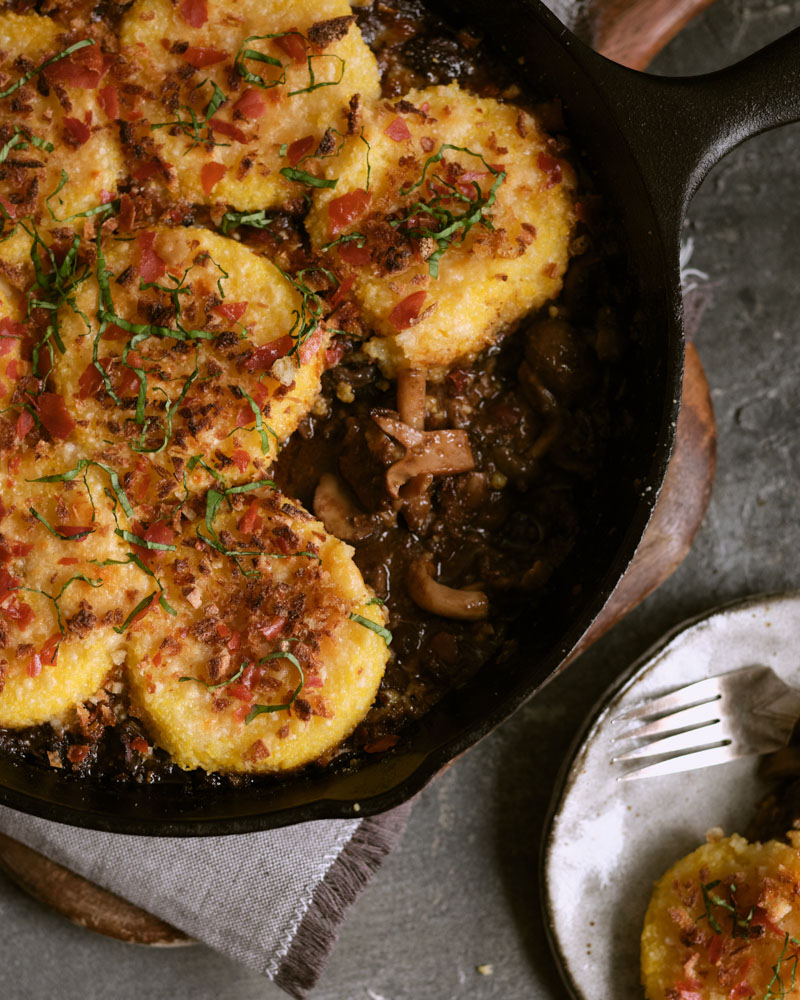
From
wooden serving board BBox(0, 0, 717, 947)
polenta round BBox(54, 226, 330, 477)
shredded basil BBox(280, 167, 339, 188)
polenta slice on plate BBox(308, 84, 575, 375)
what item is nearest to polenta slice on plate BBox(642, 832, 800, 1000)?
wooden serving board BBox(0, 0, 717, 947)

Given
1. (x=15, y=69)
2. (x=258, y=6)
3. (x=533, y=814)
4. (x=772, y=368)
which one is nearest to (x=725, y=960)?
(x=533, y=814)

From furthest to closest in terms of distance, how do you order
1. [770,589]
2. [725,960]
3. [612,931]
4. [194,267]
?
[770,589]
[612,931]
[725,960]
[194,267]

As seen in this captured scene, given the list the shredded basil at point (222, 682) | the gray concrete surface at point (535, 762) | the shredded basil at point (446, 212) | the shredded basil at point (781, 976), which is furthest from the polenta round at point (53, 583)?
the shredded basil at point (781, 976)

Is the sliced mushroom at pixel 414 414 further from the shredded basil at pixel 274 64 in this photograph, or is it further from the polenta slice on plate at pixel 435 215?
the shredded basil at pixel 274 64

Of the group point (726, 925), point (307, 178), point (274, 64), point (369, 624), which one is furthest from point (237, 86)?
point (726, 925)

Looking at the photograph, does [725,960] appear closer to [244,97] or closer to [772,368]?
[772,368]

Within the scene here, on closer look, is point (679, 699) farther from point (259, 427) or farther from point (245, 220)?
point (245, 220)
